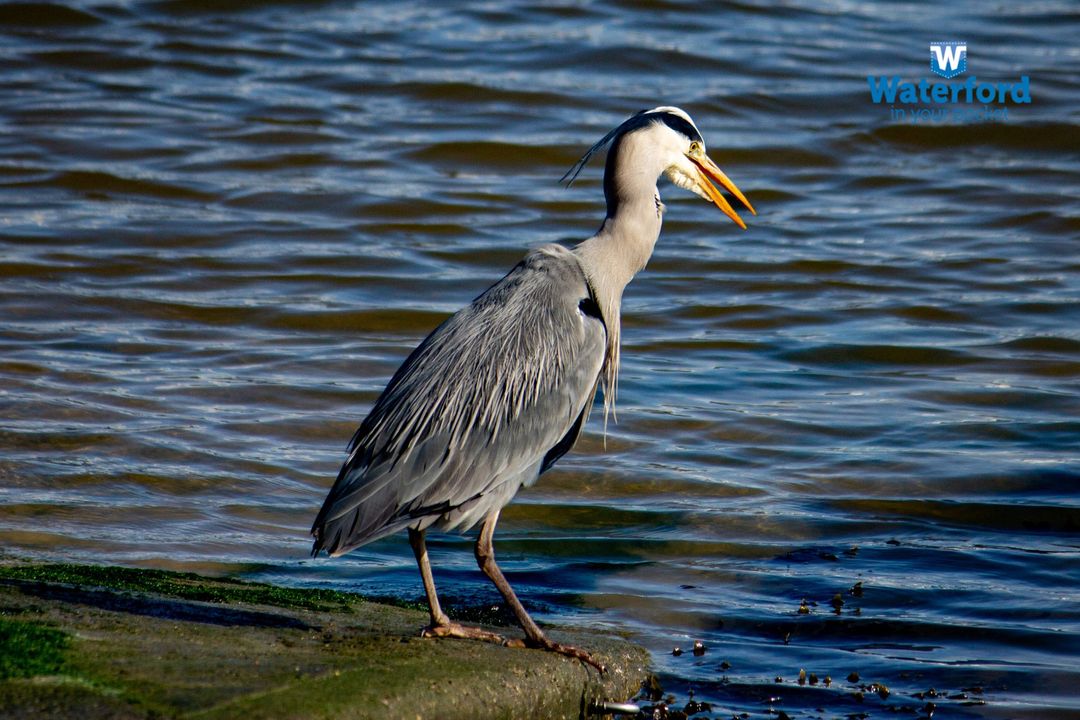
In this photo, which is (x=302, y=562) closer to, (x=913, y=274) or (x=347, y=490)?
(x=347, y=490)

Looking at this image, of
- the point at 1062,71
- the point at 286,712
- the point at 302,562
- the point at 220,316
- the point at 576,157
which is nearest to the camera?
the point at 286,712

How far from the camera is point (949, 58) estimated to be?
1759 cm

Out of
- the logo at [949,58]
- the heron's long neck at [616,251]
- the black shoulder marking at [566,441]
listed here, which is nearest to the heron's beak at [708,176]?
the heron's long neck at [616,251]

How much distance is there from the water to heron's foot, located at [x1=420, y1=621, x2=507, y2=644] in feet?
2.67

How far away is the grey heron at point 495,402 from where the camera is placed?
5121mm

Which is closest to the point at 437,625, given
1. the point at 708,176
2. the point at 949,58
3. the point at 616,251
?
the point at 616,251

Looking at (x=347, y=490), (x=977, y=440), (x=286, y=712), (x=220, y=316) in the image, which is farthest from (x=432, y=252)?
(x=286, y=712)

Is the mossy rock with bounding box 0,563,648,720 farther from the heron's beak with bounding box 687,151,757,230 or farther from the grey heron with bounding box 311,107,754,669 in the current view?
the heron's beak with bounding box 687,151,757,230

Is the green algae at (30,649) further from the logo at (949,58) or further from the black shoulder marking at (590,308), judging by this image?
the logo at (949,58)

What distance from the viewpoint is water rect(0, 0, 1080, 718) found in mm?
6598

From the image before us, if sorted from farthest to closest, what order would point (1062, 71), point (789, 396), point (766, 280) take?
point (1062, 71) < point (766, 280) < point (789, 396)

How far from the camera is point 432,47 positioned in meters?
17.8

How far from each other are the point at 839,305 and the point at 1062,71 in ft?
25.1

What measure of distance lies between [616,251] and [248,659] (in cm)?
250
